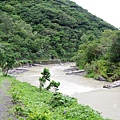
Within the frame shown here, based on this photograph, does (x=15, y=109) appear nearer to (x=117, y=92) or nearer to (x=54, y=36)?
(x=117, y=92)

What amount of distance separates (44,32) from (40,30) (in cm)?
187

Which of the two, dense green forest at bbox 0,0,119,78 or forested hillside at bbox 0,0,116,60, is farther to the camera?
forested hillside at bbox 0,0,116,60

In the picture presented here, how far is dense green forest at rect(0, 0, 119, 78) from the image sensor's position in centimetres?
5391

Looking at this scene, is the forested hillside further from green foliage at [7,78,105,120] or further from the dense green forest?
green foliage at [7,78,105,120]

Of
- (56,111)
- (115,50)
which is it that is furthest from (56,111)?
(115,50)

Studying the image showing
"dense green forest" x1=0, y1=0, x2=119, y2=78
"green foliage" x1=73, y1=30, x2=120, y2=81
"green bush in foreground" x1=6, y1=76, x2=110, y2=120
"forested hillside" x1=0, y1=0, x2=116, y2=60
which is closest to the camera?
"green bush in foreground" x1=6, y1=76, x2=110, y2=120

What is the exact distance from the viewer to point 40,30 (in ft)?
242

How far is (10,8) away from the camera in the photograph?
81375 mm

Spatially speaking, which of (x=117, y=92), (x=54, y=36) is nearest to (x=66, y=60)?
(x=54, y=36)

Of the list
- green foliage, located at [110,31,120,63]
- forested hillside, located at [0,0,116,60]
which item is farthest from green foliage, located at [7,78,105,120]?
forested hillside, located at [0,0,116,60]

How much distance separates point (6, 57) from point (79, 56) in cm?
1791

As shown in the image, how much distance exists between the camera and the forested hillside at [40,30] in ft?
194

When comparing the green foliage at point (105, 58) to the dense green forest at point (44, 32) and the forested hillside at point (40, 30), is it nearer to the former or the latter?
the dense green forest at point (44, 32)

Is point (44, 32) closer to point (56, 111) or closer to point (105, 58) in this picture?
point (105, 58)
